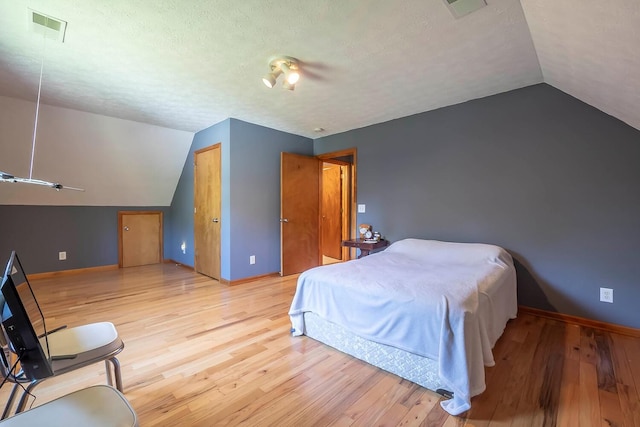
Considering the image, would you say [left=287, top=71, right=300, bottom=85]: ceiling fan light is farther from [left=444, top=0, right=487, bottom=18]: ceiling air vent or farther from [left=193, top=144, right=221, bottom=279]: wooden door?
[left=193, top=144, right=221, bottom=279]: wooden door

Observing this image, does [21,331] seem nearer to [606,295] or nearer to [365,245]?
[365,245]

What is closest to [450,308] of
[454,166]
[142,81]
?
[454,166]

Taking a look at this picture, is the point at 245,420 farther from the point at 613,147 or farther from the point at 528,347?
the point at 613,147

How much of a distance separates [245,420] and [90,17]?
257 centimetres

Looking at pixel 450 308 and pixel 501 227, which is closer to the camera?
pixel 450 308

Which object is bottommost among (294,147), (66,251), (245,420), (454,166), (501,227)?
(245,420)

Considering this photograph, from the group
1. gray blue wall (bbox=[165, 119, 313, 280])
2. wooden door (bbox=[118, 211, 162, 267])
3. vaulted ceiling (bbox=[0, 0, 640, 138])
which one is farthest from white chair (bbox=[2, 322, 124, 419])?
wooden door (bbox=[118, 211, 162, 267])

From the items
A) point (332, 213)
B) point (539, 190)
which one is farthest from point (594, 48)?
point (332, 213)

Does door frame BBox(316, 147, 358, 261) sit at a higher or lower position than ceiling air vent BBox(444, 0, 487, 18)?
lower

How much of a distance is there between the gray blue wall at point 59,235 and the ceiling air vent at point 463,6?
5.35 m

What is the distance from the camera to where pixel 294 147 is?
14.8 ft

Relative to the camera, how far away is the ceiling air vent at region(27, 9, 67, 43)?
176 cm

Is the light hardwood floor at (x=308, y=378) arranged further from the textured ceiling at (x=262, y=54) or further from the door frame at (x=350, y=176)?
the textured ceiling at (x=262, y=54)

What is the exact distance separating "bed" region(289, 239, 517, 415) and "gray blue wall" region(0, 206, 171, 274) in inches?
160
